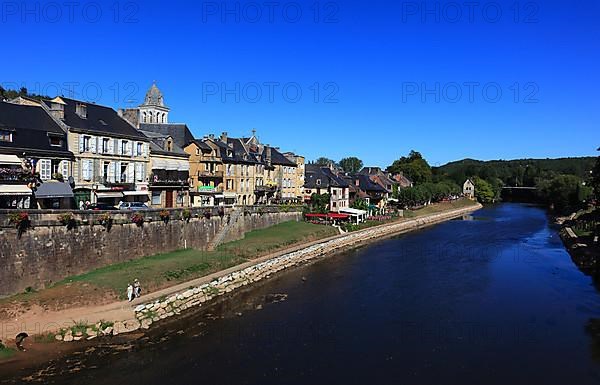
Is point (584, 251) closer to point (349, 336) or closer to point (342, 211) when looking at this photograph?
point (342, 211)

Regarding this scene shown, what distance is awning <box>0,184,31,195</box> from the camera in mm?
29422

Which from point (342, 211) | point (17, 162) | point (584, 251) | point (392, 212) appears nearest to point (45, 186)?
point (17, 162)

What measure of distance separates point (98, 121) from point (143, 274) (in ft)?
51.2

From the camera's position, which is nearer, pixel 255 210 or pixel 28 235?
pixel 28 235

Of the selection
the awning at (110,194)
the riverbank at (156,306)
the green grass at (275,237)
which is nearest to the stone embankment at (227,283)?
the riverbank at (156,306)

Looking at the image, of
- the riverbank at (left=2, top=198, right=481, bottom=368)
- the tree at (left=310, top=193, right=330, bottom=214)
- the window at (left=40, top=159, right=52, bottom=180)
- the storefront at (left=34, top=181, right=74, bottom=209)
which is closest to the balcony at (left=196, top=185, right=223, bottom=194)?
the riverbank at (left=2, top=198, right=481, bottom=368)

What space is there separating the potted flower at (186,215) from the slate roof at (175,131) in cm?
1677

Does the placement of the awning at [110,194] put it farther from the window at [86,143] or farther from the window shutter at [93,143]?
the window at [86,143]

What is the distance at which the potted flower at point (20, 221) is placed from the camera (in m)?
26.2

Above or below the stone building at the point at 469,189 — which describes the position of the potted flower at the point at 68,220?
below

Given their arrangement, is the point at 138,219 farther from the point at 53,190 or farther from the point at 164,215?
the point at 53,190

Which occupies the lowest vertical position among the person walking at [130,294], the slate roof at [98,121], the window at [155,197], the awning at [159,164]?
the person walking at [130,294]

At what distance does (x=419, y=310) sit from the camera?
30500 mm

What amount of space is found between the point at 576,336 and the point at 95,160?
1294 inches
